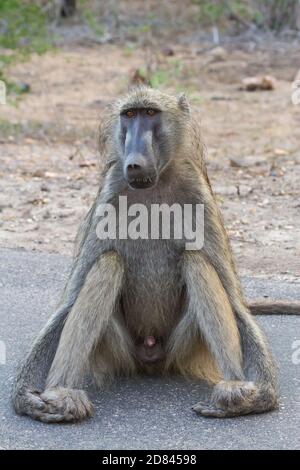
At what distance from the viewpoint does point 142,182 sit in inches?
160

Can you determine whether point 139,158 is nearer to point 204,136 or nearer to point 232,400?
point 232,400

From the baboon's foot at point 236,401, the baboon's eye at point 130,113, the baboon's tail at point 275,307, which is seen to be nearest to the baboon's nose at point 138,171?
the baboon's eye at point 130,113

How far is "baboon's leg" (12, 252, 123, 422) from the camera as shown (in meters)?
3.94

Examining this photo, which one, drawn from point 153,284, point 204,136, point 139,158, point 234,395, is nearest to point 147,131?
point 139,158

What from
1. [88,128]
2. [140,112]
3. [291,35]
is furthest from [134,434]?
[291,35]

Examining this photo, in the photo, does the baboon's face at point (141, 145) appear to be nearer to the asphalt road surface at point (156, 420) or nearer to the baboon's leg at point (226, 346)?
the baboon's leg at point (226, 346)

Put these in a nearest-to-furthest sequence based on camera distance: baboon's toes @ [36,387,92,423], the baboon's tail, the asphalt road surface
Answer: the asphalt road surface, baboon's toes @ [36,387,92,423], the baboon's tail

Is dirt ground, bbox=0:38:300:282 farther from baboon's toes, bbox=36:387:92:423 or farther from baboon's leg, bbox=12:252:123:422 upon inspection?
baboon's toes, bbox=36:387:92:423

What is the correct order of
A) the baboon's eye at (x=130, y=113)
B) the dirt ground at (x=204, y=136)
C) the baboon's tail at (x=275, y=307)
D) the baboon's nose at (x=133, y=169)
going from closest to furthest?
the baboon's nose at (x=133, y=169), the baboon's eye at (x=130, y=113), the baboon's tail at (x=275, y=307), the dirt ground at (x=204, y=136)

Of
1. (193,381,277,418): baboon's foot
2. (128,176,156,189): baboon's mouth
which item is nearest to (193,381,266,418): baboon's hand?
(193,381,277,418): baboon's foot

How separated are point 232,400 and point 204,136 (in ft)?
19.5

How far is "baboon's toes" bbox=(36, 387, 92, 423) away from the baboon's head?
838mm

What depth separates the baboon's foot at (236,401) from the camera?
392 cm

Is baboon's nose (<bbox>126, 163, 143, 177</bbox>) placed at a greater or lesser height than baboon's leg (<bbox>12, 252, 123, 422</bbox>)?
greater
